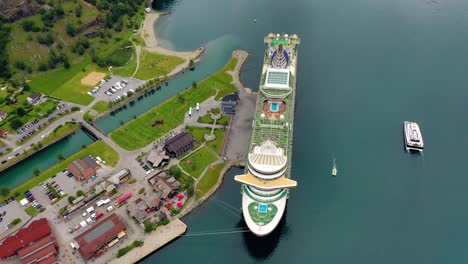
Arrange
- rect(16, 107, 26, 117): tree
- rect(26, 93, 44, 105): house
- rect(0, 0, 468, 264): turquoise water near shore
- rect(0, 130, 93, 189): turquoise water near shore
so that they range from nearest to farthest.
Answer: rect(0, 0, 468, 264): turquoise water near shore < rect(0, 130, 93, 189): turquoise water near shore < rect(16, 107, 26, 117): tree < rect(26, 93, 44, 105): house

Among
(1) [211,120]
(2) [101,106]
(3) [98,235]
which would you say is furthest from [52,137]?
(1) [211,120]

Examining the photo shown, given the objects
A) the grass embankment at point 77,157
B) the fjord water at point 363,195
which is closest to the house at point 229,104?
the fjord water at point 363,195

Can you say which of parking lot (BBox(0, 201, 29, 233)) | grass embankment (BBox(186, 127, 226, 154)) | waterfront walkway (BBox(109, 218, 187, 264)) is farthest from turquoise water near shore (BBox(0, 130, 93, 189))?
waterfront walkway (BBox(109, 218, 187, 264))

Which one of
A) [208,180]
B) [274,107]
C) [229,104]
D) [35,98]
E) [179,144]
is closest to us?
[208,180]

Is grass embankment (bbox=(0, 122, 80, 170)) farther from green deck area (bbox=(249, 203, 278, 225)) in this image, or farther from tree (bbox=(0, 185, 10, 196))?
green deck area (bbox=(249, 203, 278, 225))

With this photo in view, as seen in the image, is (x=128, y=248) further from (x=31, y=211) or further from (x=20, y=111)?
(x=20, y=111)
